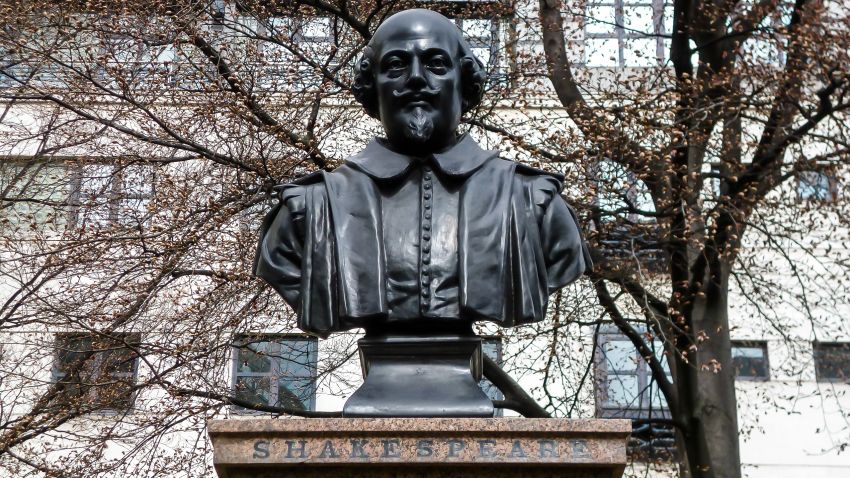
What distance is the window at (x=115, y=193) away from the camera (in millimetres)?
11641

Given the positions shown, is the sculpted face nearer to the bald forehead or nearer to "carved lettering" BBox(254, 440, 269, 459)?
the bald forehead

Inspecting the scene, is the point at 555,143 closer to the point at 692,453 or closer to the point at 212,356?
the point at 692,453

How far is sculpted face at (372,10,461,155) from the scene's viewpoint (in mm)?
4777

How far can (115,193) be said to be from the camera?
12.0 metres

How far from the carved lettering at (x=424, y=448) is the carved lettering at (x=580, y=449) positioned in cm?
49

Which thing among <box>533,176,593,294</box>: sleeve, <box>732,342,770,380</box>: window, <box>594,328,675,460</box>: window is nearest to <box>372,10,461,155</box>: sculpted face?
<box>533,176,593,294</box>: sleeve

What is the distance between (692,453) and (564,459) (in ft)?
25.9

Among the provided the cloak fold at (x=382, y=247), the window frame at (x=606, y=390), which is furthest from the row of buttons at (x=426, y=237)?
the window frame at (x=606, y=390)

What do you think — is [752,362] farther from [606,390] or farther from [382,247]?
[382,247]

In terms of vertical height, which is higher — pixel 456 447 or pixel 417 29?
pixel 417 29

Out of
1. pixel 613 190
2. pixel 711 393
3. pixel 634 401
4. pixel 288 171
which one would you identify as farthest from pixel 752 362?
pixel 288 171

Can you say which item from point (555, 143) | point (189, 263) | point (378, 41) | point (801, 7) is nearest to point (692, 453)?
point (555, 143)

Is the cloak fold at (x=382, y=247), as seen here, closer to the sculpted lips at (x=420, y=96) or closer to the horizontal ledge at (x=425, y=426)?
the sculpted lips at (x=420, y=96)

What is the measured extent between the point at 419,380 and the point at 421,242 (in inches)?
22.4
